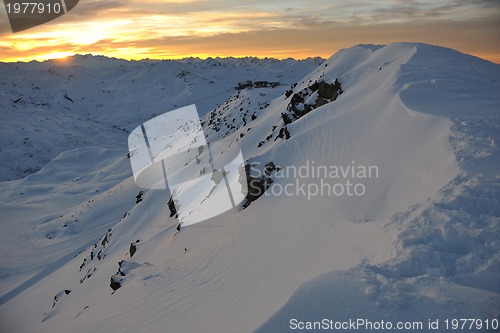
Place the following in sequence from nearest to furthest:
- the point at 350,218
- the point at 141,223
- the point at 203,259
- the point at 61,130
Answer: the point at 350,218 < the point at 203,259 < the point at 141,223 < the point at 61,130

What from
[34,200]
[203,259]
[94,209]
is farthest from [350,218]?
[34,200]

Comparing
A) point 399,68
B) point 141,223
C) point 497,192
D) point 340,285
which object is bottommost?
point 141,223

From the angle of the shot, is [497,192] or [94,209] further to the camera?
[94,209]

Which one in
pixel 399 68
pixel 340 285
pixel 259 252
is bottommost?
pixel 259 252

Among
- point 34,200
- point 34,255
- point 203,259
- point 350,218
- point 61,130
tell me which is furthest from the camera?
point 61,130

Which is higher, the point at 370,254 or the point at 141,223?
the point at 370,254

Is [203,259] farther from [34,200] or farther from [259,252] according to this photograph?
[34,200]

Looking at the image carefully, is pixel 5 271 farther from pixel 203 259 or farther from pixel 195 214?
pixel 203 259

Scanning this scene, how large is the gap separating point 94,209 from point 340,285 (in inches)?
1181

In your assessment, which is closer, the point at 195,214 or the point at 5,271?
the point at 195,214

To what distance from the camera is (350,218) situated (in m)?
8.20

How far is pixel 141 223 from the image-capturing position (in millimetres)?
20594

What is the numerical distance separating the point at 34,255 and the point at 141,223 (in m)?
12.0

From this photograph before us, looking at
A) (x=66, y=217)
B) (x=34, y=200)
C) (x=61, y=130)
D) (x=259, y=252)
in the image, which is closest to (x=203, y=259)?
(x=259, y=252)
